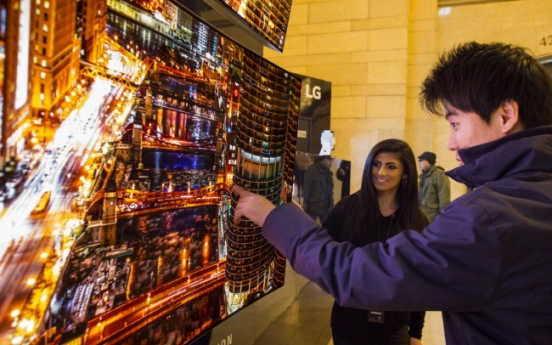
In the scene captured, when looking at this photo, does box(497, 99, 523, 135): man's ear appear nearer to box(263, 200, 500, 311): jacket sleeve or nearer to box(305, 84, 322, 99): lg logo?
box(263, 200, 500, 311): jacket sleeve

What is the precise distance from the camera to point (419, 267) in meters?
0.95

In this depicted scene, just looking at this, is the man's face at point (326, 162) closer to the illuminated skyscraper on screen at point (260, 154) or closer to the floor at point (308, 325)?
the floor at point (308, 325)

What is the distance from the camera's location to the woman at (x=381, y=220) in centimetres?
190

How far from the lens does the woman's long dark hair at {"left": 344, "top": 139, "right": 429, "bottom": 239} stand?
2025 mm

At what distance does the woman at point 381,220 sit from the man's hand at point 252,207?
0.81m

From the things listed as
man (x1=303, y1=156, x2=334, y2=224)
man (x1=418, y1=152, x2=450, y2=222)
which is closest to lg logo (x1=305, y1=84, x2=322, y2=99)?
man (x1=303, y1=156, x2=334, y2=224)

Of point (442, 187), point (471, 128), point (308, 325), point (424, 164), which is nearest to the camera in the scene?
point (471, 128)

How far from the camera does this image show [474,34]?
5.99 metres

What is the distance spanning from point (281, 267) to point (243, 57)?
1110 millimetres

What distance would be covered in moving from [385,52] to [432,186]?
2316mm

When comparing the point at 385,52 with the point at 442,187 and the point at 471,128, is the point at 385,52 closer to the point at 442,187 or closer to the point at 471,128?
the point at 442,187

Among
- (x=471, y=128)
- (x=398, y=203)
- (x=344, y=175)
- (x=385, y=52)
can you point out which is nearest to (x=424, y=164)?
(x=344, y=175)

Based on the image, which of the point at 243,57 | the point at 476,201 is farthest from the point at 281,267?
the point at 476,201

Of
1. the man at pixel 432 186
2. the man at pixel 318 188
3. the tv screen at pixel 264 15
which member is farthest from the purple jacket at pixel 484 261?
the man at pixel 432 186
